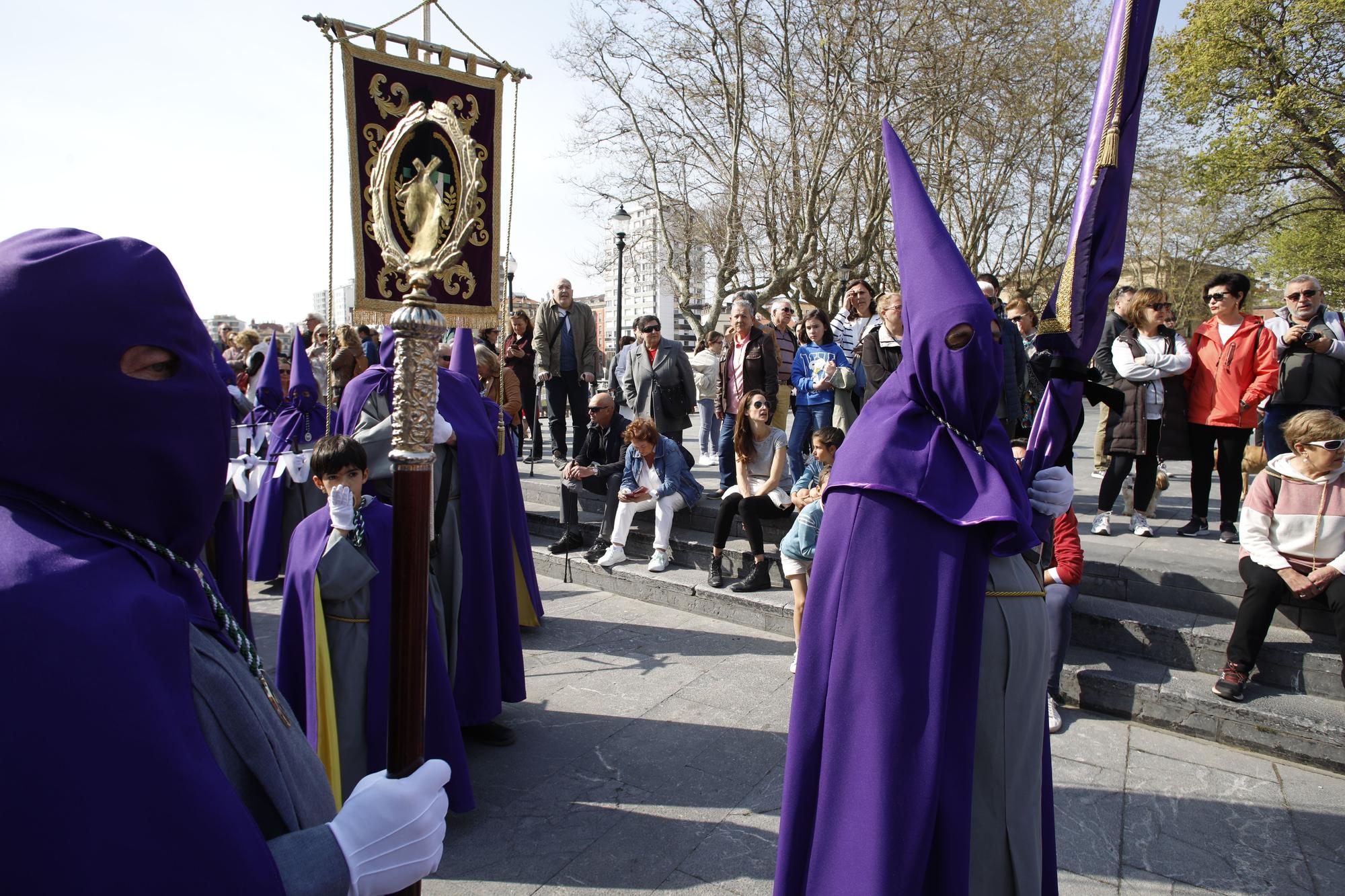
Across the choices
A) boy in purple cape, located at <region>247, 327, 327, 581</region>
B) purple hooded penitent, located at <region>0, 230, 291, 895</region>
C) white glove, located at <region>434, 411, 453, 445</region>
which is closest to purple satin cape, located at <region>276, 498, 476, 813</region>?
white glove, located at <region>434, 411, 453, 445</region>

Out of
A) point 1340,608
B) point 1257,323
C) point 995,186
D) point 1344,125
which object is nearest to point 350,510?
point 1340,608

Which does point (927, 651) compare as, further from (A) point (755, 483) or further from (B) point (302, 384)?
(B) point (302, 384)

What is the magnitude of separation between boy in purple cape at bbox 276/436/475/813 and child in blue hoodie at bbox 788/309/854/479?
4750 millimetres

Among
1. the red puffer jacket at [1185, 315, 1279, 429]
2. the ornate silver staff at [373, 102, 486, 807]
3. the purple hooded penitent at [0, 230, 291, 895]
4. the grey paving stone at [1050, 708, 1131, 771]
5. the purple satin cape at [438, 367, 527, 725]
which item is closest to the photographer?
the purple hooded penitent at [0, 230, 291, 895]

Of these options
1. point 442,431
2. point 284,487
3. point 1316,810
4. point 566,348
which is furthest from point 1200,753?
point 566,348

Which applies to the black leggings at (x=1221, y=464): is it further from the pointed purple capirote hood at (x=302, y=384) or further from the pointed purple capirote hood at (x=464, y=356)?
the pointed purple capirote hood at (x=302, y=384)

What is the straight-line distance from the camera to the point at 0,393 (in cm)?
99

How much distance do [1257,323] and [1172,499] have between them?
299 cm

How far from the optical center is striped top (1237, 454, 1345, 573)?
168 inches

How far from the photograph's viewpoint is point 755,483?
6.70 m

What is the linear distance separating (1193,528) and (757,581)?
3.74m

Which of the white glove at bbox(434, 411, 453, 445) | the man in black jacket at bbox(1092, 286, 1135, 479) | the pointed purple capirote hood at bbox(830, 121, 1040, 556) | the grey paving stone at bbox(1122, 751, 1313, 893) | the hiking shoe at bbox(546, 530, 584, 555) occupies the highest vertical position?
the man in black jacket at bbox(1092, 286, 1135, 479)

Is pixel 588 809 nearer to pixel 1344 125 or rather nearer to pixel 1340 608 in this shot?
pixel 1340 608

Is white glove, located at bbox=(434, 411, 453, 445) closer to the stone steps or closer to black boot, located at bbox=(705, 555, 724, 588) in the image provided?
black boot, located at bbox=(705, 555, 724, 588)
